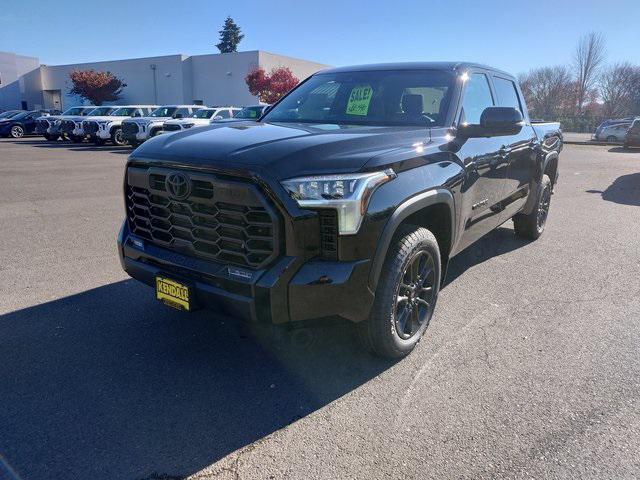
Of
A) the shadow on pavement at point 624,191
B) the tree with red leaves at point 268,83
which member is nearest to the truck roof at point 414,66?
the shadow on pavement at point 624,191

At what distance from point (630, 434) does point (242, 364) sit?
2.25 m

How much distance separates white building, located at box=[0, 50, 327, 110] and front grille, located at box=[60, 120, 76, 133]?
69.6ft

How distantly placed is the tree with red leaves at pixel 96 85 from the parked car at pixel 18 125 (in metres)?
17.6

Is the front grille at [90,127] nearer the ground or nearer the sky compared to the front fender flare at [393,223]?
nearer the sky

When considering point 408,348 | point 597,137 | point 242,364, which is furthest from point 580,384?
point 597,137

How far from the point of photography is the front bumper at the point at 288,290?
2.65 metres

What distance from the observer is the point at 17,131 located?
29.4 m

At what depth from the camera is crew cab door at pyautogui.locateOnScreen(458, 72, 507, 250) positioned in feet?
12.6

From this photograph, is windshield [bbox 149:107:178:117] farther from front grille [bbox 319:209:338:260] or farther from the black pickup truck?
front grille [bbox 319:209:338:260]

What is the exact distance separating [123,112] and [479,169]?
2325 centimetres

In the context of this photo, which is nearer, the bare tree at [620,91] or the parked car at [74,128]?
the parked car at [74,128]

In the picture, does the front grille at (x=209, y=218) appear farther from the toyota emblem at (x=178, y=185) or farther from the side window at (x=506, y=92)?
the side window at (x=506, y=92)

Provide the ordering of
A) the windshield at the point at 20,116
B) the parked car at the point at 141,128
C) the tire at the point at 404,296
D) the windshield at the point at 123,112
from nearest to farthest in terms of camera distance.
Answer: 1. the tire at the point at 404,296
2. the parked car at the point at 141,128
3. the windshield at the point at 123,112
4. the windshield at the point at 20,116

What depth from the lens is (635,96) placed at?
216 ft
